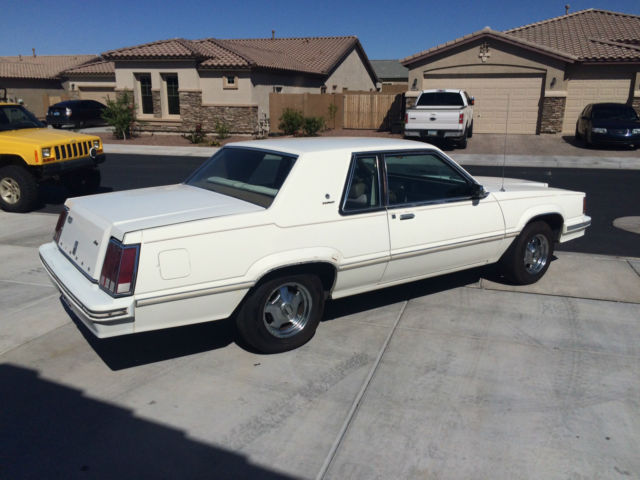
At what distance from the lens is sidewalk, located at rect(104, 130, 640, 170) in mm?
17688

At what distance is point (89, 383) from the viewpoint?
408 cm

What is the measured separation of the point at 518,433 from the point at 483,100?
75.8 ft

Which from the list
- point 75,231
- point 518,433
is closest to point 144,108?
point 75,231

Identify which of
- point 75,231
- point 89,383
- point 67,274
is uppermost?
point 75,231

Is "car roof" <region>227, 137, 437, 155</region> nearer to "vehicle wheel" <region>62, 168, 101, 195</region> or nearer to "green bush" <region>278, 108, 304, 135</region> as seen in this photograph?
"vehicle wheel" <region>62, 168, 101, 195</region>

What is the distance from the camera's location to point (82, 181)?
36.9 feet

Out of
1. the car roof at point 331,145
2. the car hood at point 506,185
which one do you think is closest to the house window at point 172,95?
the car hood at point 506,185

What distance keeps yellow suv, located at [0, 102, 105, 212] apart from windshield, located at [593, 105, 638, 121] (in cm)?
1819

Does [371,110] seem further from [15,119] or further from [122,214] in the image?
[122,214]

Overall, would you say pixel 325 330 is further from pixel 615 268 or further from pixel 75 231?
pixel 615 268

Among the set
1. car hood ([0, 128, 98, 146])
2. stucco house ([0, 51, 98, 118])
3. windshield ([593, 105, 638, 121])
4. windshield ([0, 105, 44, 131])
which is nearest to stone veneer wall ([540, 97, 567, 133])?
windshield ([593, 105, 638, 121])

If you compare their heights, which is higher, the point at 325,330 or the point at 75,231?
the point at 75,231

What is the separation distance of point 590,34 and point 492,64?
6.90m

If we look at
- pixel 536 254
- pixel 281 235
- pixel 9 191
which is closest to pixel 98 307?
pixel 281 235
